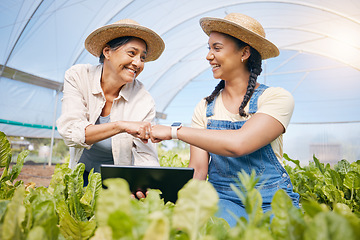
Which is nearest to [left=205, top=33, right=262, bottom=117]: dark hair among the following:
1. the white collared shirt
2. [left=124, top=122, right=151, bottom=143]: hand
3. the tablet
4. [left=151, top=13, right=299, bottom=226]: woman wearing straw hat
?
[left=151, top=13, right=299, bottom=226]: woman wearing straw hat

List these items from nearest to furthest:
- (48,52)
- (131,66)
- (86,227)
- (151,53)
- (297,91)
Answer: (86,227) < (131,66) < (151,53) < (48,52) < (297,91)

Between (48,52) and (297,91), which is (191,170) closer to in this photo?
(48,52)

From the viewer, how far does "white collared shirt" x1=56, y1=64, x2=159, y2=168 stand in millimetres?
1735

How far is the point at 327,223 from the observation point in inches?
13.1

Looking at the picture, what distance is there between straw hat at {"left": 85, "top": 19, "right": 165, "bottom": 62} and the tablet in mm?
1167

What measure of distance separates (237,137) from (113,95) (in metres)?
1.14

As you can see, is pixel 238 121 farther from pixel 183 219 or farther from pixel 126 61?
pixel 183 219

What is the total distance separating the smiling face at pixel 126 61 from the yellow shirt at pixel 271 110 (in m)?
0.52

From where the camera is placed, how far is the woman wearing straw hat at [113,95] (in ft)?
5.93

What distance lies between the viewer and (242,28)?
1481 mm

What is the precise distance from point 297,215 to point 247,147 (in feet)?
2.54

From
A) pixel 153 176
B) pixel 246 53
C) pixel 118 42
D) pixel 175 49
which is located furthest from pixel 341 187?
pixel 175 49

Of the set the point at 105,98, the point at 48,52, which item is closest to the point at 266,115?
the point at 105,98

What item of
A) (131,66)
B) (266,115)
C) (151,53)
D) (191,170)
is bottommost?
(191,170)
